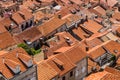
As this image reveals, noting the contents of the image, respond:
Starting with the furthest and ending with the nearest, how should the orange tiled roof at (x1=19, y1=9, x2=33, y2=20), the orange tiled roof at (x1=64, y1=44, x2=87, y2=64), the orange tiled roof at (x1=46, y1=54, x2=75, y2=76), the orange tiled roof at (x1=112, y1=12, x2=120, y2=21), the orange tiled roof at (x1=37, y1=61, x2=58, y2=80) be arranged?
the orange tiled roof at (x1=112, y1=12, x2=120, y2=21) < the orange tiled roof at (x1=19, y1=9, x2=33, y2=20) < the orange tiled roof at (x1=64, y1=44, x2=87, y2=64) < the orange tiled roof at (x1=46, y1=54, x2=75, y2=76) < the orange tiled roof at (x1=37, y1=61, x2=58, y2=80)

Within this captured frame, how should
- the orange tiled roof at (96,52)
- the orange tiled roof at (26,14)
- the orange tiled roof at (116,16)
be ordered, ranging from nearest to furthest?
the orange tiled roof at (96,52)
the orange tiled roof at (26,14)
the orange tiled roof at (116,16)

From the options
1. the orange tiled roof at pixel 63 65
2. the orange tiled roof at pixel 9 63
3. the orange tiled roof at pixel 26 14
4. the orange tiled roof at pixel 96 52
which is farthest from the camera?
the orange tiled roof at pixel 26 14

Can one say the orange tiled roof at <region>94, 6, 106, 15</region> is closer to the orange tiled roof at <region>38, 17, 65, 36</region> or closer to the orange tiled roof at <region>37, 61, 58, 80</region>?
the orange tiled roof at <region>38, 17, 65, 36</region>

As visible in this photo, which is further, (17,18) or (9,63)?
(17,18)

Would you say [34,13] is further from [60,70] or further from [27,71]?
[27,71]

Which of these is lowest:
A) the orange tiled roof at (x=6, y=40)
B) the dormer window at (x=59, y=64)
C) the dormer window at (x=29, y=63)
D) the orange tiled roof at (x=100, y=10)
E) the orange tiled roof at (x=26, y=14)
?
the orange tiled roof at (x=100, y=10)

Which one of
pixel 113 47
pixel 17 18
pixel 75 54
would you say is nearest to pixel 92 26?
pixel 17 18

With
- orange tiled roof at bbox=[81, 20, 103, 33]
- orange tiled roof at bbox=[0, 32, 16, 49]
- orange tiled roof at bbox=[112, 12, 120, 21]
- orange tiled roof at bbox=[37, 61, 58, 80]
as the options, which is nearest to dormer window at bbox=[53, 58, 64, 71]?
orange tiled roof at bbox=[37, 61, 58, 80]

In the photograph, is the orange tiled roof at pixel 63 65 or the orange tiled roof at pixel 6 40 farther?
the orange tiled roof at pixel 6 40

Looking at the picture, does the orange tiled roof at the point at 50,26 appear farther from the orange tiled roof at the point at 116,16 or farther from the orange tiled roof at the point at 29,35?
the orange tiled roof at the point at 116,16

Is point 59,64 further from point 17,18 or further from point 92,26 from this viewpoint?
point 92,26

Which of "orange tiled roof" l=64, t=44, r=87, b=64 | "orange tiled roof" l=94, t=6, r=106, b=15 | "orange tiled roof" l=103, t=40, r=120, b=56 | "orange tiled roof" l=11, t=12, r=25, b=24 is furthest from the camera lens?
"orange tiled roof" l=94, t=6, r=106, b=15

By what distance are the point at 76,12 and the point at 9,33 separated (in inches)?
1277

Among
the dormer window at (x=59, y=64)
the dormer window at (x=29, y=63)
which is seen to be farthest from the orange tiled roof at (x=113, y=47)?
the dormer window at (x=29, y=63)
